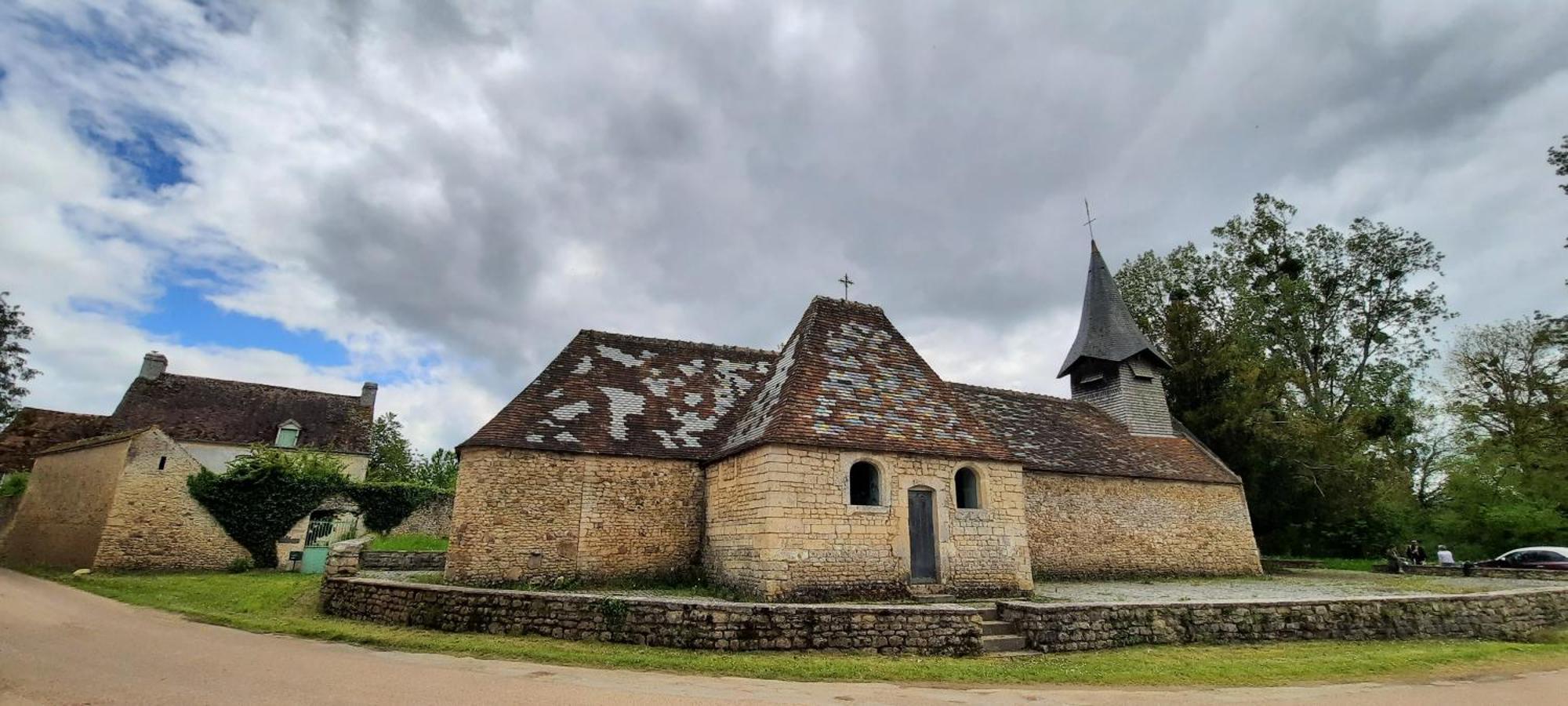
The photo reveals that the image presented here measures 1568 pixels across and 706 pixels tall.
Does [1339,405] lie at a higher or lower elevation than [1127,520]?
higher

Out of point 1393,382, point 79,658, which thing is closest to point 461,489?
point 79,658

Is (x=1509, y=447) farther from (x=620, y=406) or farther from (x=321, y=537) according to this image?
(x=321, y=537)

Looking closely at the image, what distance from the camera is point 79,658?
809 cm

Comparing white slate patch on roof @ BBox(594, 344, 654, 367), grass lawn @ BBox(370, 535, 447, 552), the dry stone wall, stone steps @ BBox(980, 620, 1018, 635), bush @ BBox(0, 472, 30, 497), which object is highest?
white slate patch on roof @ BBox(594, 344, 654, 367)

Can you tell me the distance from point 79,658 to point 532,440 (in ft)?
25.0

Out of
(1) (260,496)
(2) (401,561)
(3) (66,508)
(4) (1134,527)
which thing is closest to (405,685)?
(2) (401,561)

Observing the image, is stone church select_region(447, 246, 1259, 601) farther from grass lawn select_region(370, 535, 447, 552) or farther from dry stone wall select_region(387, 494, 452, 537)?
dry stone wall select_region(387, 494, 452, 537)

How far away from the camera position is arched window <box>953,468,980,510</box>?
14.4 meters

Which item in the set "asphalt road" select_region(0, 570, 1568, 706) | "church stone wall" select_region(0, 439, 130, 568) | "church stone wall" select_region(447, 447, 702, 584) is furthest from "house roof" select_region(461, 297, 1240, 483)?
"church stone wall" select_region(0, 439, 130, 568)

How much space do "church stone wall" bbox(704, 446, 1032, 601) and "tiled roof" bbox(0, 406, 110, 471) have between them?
2490 cm

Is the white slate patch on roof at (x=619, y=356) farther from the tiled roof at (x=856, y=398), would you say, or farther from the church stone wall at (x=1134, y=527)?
the church stone wall at (x=1134, y=527)

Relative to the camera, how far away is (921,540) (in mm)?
13602

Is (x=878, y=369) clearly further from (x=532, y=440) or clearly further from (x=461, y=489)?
(x=461, y=489)

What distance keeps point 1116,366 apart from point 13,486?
36.0m
